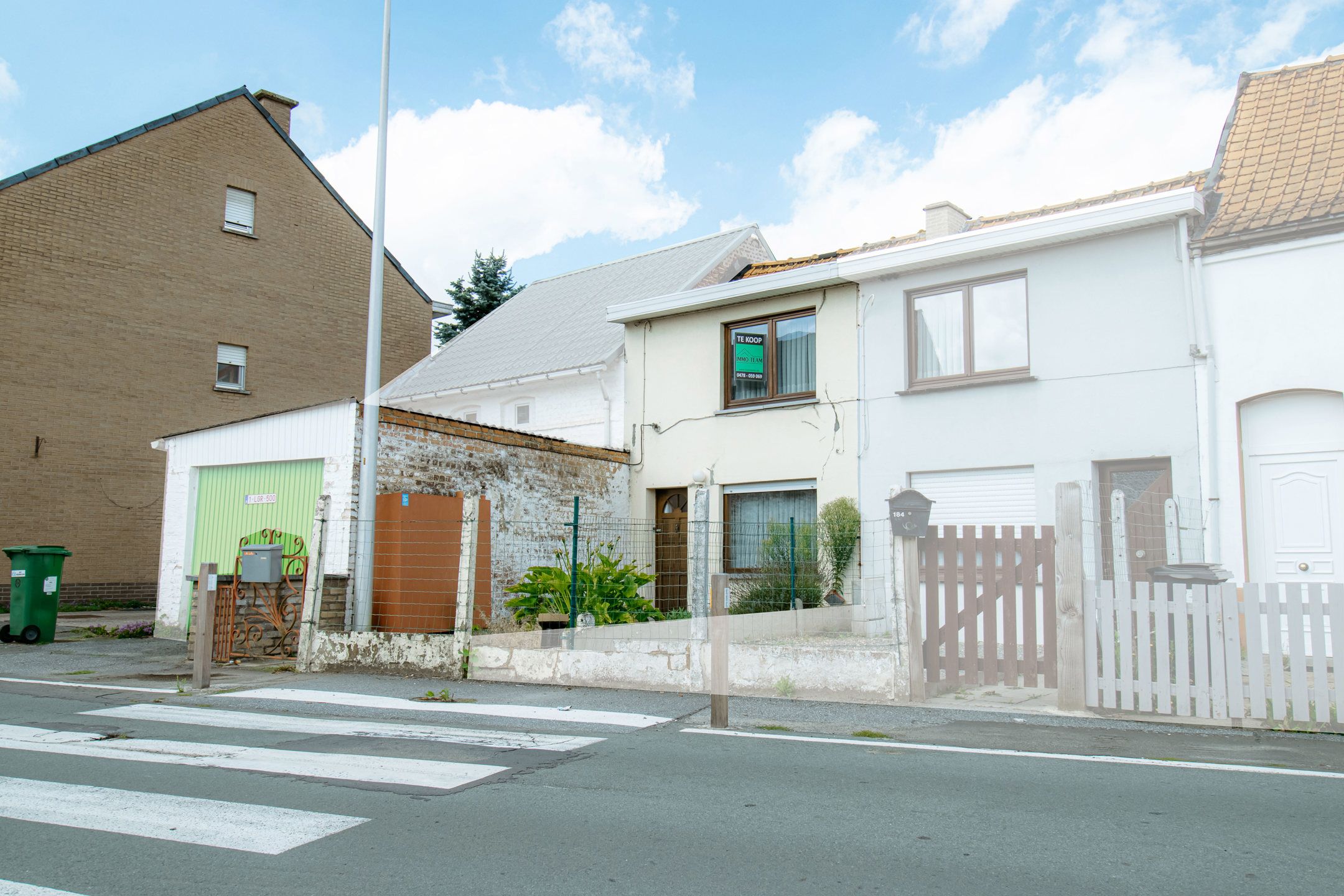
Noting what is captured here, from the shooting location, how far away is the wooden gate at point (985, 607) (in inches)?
322

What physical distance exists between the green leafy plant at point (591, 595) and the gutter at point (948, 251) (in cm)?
532

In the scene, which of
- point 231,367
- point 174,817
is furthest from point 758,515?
point 231,367

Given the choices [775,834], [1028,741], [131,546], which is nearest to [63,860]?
[775,834]

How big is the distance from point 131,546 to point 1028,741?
1858 centimetres

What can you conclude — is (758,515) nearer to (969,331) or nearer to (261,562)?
(969,331)

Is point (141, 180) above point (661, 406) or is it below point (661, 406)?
above

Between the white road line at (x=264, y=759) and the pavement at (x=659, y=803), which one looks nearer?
the pavement at (x=659, y=803)

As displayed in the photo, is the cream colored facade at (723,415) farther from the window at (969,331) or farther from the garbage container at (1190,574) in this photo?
the garbage container at (1190,574)

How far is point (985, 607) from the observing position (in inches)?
328

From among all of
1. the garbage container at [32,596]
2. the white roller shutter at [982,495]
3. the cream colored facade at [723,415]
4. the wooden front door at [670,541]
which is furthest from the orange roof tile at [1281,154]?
the garbage container at [32,596]

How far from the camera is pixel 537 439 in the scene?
15297 millimetres

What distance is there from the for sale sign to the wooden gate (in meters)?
7.36

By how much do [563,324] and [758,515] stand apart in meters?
7.36

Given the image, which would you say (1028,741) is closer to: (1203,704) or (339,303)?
(1203,704)
